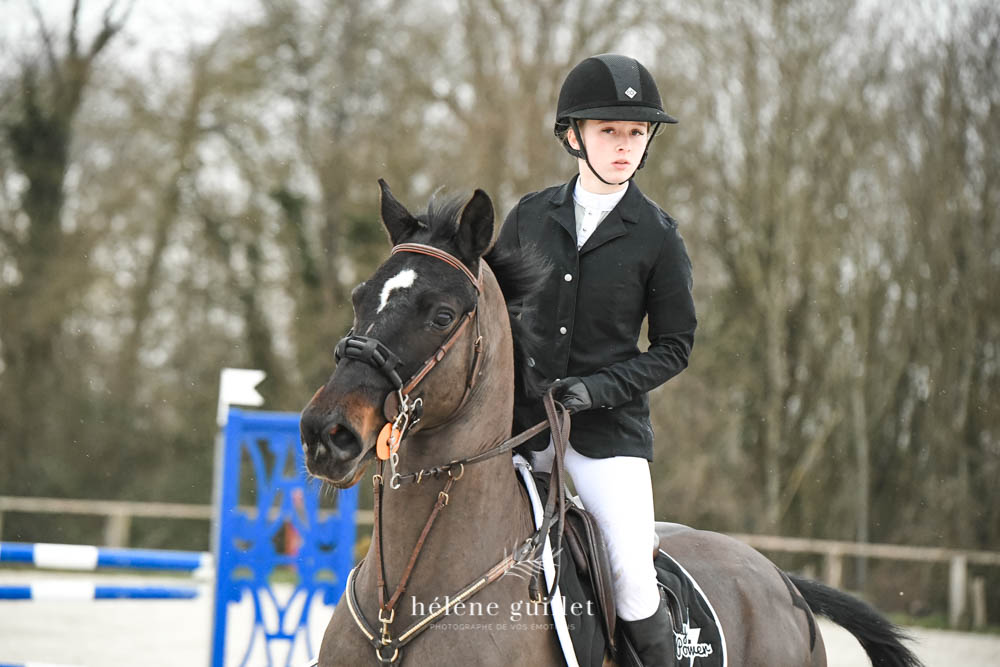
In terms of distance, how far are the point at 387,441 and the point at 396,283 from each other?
1.49 feet

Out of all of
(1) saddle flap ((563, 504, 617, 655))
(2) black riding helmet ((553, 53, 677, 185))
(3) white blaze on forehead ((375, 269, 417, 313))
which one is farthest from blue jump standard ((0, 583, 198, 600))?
(2) black riding helmet ((553, 53, 677, 185))

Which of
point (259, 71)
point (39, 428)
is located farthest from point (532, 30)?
point (39, 428)

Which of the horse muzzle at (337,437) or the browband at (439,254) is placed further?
the browband at (439,254)

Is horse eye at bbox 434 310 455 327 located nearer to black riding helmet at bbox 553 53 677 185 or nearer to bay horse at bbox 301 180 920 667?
bay horse at bbox 301 180 920 667

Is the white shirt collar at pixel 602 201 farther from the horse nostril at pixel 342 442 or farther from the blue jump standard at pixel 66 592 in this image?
the blue jump standard at pixel 66 592

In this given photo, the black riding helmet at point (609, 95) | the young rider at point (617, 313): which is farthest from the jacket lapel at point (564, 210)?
the black riding helmet at point (609, 95)

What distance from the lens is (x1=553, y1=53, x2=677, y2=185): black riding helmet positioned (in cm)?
361

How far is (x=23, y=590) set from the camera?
6.20m

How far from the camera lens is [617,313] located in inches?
142

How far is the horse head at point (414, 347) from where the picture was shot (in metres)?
2.73

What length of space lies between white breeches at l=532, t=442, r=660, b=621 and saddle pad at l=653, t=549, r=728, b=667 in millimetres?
238

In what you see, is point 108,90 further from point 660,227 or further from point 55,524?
point 660,227

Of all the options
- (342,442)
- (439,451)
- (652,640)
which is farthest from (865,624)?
(342,442)

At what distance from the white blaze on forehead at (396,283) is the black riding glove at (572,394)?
64 cm
